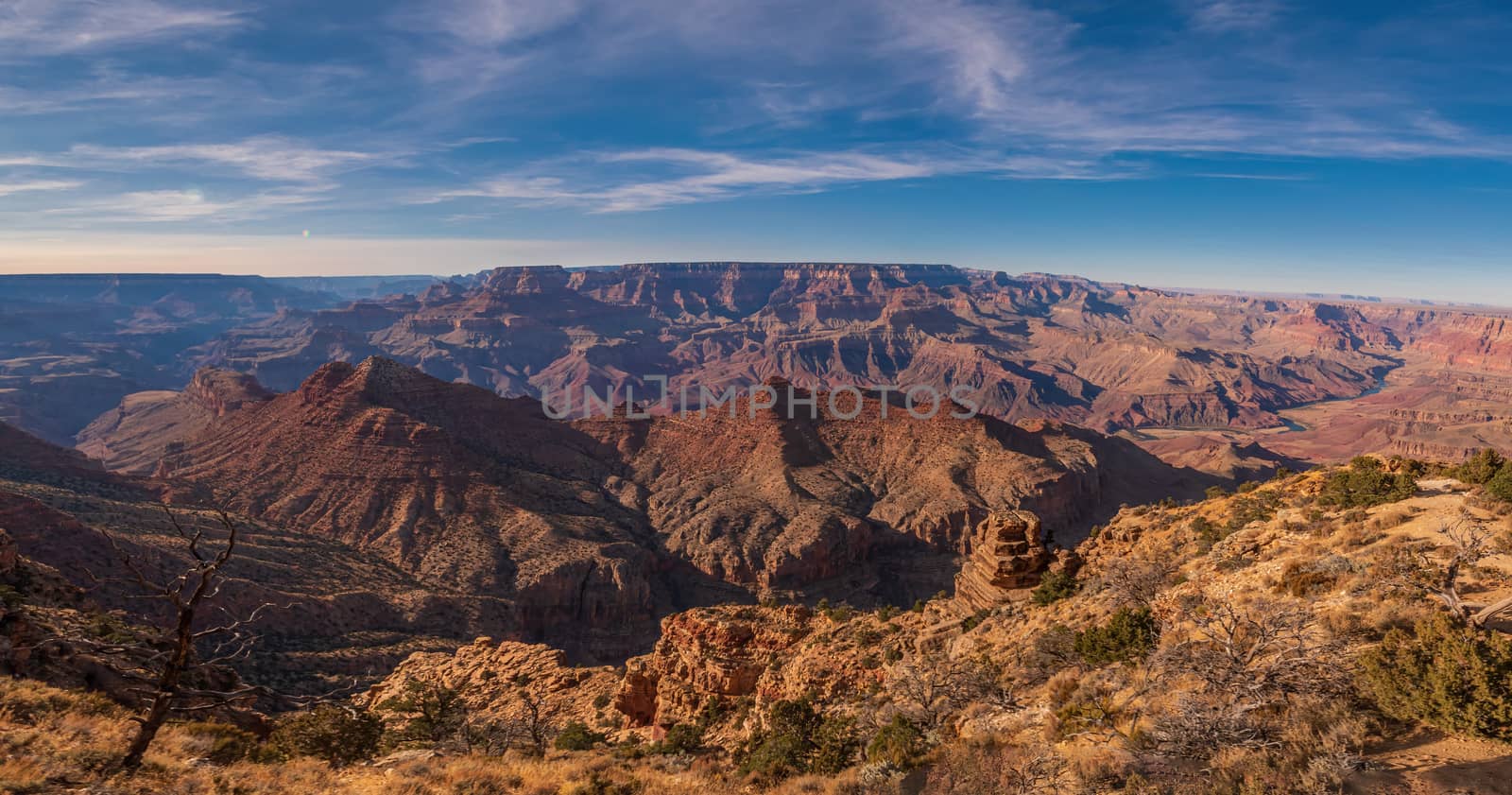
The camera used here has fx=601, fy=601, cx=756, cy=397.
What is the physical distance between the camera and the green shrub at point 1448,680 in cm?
1059

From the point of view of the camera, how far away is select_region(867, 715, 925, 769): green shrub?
16.2 m

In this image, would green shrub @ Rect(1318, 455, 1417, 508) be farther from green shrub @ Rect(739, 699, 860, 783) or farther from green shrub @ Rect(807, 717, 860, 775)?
green shrub @ Rect(739, 699, 860, 783)

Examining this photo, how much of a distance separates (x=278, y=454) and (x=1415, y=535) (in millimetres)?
106363

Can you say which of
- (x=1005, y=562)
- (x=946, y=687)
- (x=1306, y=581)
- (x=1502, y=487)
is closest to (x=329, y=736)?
(x=946, y=687)

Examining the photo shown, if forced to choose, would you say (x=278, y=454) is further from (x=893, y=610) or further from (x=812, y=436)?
(x=893, y=610)

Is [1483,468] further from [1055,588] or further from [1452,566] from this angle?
[1452,566]

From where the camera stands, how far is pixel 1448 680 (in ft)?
35.4

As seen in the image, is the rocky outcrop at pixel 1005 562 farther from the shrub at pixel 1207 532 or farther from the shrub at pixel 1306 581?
the shrub at pixel 1306 581

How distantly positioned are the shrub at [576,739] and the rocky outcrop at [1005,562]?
2100 centimetres

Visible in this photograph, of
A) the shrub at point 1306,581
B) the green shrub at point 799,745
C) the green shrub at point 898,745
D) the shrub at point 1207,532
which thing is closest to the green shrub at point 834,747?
the green shrub at point 799,745

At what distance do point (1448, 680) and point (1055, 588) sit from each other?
19.6 m

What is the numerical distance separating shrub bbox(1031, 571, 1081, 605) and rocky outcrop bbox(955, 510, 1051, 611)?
235 centimetres

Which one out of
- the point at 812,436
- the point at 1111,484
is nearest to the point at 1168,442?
the point at 1111,484

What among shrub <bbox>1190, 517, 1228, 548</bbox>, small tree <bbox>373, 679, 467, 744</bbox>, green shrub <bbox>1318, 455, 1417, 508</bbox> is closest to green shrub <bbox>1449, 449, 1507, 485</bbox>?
green shrub <bbox>1318, 455, 1417, 508</bbox>
